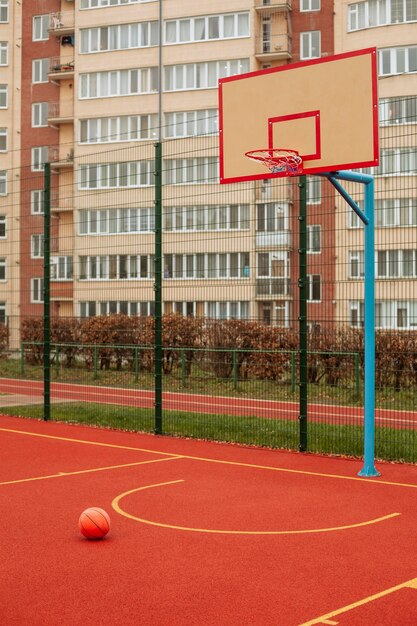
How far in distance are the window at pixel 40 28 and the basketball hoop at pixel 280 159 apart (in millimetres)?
44888

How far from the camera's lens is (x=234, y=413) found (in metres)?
18.2

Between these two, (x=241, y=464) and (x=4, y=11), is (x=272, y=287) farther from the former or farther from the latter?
(x=4, y=11)

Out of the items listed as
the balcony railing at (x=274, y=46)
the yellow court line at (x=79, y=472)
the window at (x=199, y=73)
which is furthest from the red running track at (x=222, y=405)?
Answer: the balcony railing at (x=274, y=46)

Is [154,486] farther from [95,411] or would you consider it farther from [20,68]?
[20,68]

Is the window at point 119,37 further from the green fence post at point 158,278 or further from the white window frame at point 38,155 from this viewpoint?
the green fence post at point 158,278

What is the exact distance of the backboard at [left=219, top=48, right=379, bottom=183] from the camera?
1127 cm

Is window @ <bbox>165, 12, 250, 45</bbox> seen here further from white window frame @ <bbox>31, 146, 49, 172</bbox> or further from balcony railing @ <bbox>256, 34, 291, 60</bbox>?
white window frame @ <bbox>31, 146, 49, 172</bbox>

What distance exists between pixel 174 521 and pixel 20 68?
165 ft

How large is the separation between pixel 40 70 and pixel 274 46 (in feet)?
48.2

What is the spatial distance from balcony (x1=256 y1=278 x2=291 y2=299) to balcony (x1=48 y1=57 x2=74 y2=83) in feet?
119

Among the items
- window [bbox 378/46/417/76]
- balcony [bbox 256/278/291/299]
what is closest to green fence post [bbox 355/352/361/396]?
balcony [bbox 256/278/291/299]

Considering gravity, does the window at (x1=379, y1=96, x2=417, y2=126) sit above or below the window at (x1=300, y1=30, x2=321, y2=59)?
below

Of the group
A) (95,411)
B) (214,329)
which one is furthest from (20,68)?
(95,411)

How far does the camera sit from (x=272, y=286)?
1723cm
